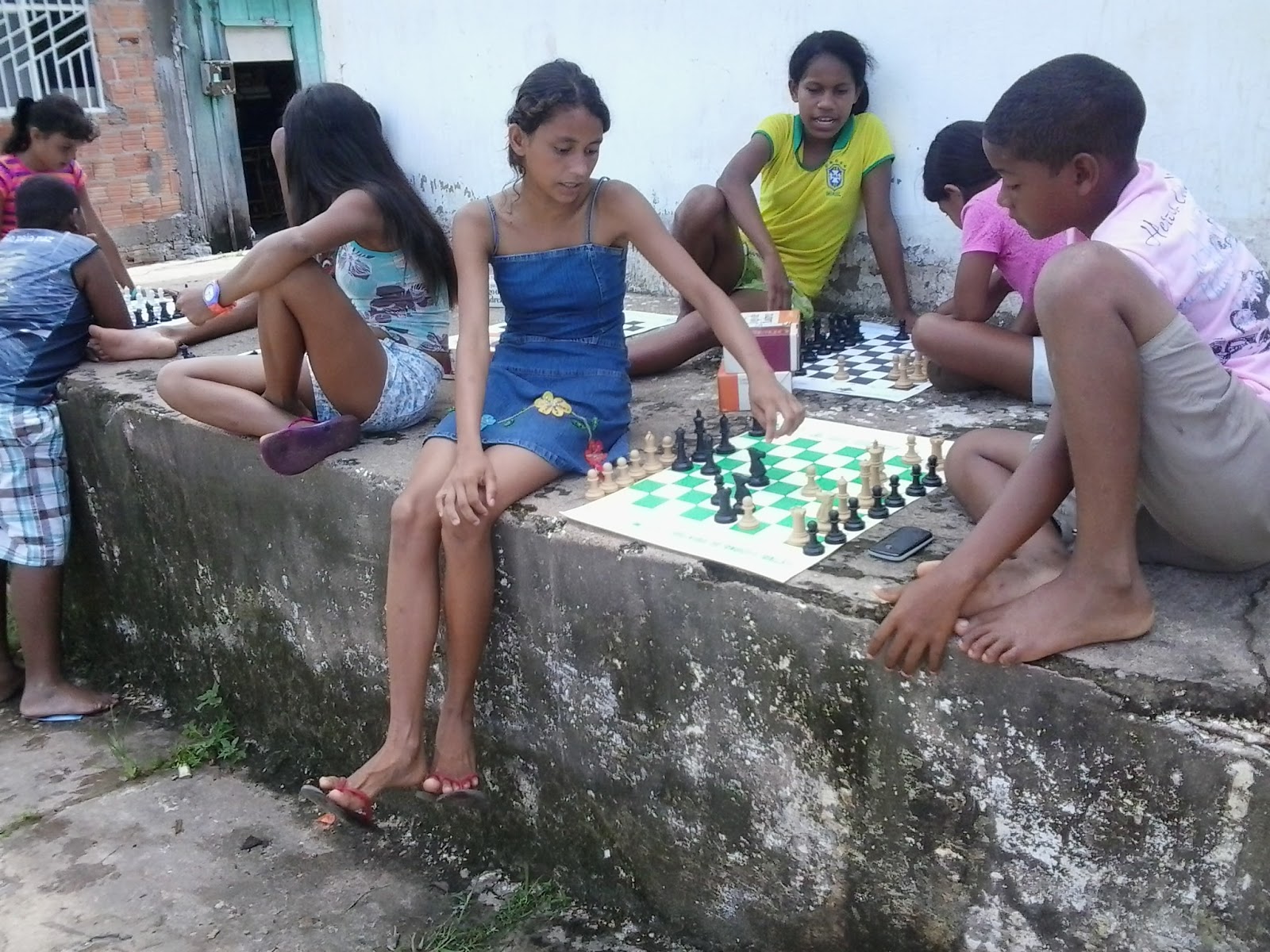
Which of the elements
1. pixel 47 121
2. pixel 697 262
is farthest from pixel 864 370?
pixel 47 121

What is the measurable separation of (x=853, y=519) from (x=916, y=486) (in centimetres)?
28

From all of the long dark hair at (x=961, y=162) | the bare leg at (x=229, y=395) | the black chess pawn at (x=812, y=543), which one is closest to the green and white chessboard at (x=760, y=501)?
the black chess pawn at (x=812, y=543)

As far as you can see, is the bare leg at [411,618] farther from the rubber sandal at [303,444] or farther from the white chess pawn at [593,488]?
the rubber sandal at [303,444]

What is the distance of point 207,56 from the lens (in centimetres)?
1100

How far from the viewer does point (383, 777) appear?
2648 millimetres

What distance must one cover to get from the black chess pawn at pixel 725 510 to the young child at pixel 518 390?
7.9 inches

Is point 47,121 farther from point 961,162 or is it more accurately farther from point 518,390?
point 961,162

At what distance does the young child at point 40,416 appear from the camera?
4.12m

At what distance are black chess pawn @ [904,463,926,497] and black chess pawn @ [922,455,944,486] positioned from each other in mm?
26

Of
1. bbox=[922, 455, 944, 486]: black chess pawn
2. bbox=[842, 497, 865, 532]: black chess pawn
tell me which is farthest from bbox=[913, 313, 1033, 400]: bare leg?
bbox=[842, 497, 865, 532]: black chess pawn

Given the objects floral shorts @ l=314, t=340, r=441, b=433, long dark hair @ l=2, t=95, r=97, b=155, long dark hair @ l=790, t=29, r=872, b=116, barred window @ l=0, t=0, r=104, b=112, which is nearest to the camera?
floral shorts @ l=314, t=340, r=441, b=433

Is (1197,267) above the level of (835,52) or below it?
below

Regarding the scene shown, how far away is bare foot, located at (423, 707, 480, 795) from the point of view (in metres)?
2.73

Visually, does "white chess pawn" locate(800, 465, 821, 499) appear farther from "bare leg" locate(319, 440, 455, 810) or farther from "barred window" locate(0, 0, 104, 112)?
"barred window" locate(0, 0, 104, 112)
